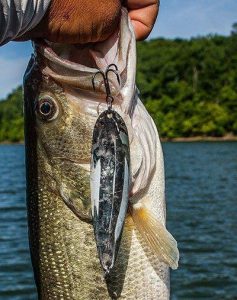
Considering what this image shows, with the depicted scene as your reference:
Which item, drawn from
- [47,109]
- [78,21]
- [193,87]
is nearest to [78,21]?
[78,21]

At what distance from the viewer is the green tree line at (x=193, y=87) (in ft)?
227

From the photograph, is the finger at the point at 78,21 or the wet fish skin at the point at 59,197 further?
the wet fish skin at the point at 59,197

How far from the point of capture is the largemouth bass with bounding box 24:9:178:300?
2443 mm

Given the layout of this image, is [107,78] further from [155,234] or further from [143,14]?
[155,234]

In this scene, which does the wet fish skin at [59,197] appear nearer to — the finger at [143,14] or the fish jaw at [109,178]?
the fish jaw at [109,178]

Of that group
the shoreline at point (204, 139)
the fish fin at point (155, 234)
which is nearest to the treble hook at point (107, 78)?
the fish fin at point (155, 234)

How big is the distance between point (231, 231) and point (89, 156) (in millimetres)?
11897

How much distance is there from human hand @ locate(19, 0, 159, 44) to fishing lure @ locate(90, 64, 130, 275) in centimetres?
20

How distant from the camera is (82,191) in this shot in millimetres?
2504

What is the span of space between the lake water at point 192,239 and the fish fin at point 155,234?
661 cm

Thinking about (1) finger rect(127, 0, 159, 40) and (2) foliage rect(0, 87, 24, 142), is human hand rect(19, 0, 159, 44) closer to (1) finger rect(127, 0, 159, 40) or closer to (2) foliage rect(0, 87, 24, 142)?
(1) finger rect(127, 0, 159, 40)

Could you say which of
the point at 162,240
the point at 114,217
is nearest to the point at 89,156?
the point at 114,217

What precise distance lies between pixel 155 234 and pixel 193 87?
73.7m

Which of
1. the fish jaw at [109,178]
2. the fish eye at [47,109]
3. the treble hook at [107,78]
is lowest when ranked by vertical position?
the fish jaw at [109,178]
